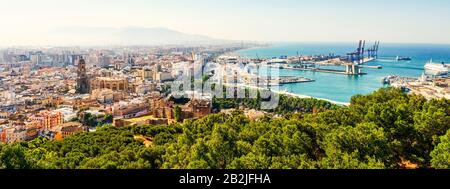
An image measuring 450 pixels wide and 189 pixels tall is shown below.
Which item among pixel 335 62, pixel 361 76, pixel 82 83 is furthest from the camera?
pixel 335 62

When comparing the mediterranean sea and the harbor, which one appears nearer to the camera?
the mediterranean sea

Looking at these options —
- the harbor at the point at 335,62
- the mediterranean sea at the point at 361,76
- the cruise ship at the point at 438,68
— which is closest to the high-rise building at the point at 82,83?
the mediterranean sea at the point at 361,76

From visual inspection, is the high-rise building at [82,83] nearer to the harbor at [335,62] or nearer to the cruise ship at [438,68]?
the harbor at [335,62]

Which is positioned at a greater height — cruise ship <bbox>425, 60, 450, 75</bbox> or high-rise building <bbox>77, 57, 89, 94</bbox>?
cruise ship <bbox>425, 60, 450, 75</bbox>

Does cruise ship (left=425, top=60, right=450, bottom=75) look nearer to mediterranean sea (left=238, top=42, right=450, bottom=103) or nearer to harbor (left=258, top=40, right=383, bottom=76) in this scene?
mediterranean sea (left=238, top=42, right=450, bottom=103)

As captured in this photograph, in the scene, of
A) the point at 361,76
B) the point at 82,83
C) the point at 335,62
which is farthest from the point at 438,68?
the point at 82,83

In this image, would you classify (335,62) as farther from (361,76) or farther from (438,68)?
(438,68)

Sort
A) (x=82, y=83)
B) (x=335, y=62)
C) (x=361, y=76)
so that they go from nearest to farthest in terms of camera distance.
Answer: (x=82, y=83) → (x=361, y=76) → (x=335, y=62)

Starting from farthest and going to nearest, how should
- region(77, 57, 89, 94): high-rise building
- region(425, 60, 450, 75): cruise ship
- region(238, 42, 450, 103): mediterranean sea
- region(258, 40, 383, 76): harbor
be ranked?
region(258, 40, 383, 76): harbor < region(425, 60, 450, 75): cruise ship < region(77, 57, 89, 94): high-rise building < region(238, 42, 450, 103): mediterranean sea

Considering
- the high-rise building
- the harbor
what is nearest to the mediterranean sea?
the harbor

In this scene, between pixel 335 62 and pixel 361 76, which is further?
pixel 335 62

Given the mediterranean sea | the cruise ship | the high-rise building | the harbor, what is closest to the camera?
the mediterranean sea
